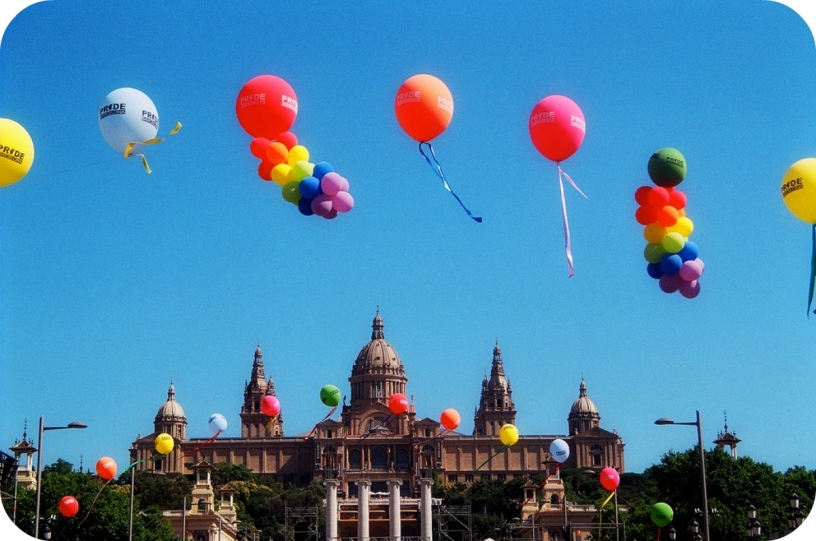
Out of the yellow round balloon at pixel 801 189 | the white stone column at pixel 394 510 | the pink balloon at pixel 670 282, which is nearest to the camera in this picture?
the yellow round balloon at pixel 801 189

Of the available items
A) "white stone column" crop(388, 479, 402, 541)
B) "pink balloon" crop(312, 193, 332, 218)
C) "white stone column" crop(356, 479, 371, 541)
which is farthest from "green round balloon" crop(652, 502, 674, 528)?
"white stone column" crop(388, 479, 402, 541)

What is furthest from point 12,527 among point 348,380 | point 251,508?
point 348,380

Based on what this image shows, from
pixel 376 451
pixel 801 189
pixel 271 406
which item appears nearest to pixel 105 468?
pixel 271 406

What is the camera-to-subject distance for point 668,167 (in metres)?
27.6

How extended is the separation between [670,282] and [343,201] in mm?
7067

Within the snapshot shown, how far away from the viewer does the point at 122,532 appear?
6819cm

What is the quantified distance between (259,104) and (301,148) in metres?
2.26

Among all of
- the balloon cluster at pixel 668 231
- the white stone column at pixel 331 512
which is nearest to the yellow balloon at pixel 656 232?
the balloon cluster at pixel 668 231

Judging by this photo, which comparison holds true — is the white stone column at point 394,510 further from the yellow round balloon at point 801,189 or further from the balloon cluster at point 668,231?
the yellow round balloon at point 801,189

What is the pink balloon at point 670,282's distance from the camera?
2825cm

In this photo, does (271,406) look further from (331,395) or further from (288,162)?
(288,162)

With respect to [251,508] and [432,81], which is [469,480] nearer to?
[251,508]

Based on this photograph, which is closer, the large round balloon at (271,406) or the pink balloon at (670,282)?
the pink balloon at (670,282)

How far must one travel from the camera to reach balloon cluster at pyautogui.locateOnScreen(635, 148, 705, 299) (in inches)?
1098
